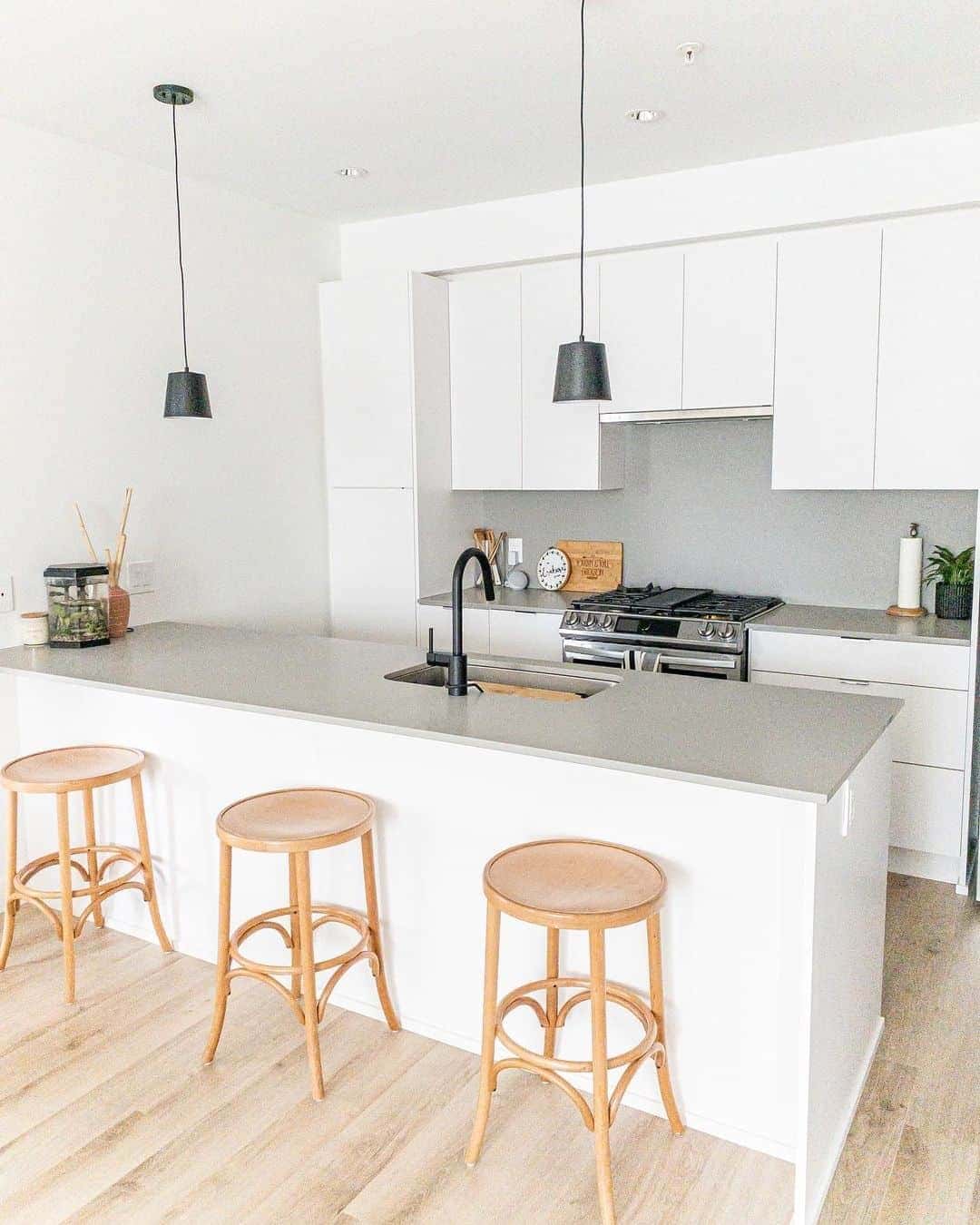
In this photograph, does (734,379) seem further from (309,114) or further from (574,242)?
(309,114)

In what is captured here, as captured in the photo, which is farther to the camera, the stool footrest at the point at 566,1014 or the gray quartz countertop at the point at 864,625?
the gray quartz countertop at the point at 864,625

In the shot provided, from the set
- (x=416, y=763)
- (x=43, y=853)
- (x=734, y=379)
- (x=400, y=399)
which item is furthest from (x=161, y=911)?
(x=734, y=379)

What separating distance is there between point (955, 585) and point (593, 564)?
1.61 metres

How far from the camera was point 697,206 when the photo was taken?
12.8ft

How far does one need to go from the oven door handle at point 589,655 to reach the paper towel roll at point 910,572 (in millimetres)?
1117

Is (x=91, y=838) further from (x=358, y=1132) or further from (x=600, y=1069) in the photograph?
(x=600, y=1069)

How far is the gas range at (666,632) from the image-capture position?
384 cm

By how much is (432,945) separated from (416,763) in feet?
1.58

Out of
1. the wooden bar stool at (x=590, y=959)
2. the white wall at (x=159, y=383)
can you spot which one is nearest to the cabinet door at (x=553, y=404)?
the white wall at (x=159, y=383)

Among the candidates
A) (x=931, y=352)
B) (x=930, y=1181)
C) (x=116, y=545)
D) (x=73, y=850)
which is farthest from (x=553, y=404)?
(x=930, y=1181)

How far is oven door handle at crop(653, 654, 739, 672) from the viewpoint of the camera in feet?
12.6

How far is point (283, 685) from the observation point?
282cm

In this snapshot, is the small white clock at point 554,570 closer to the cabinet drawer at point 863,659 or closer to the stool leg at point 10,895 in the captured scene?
the cabinet drawer at point 863,659

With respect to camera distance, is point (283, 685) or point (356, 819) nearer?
point (356, 819)
